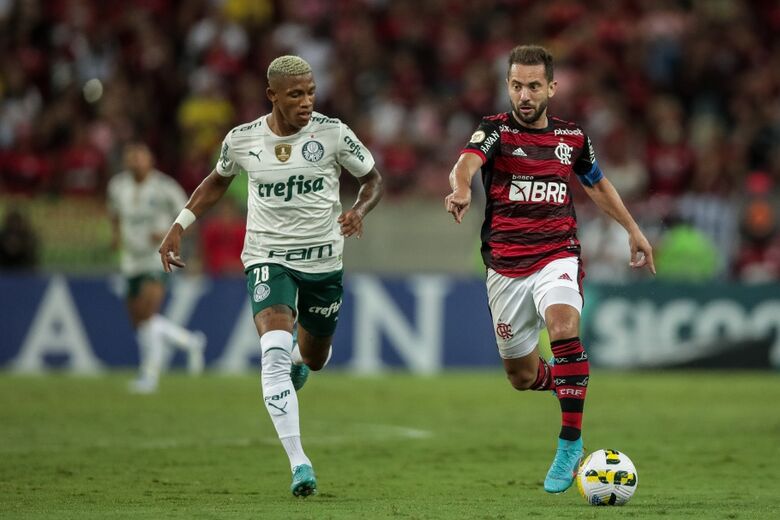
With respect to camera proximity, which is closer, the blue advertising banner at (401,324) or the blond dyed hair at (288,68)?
the blond dyed hair at (288,68)

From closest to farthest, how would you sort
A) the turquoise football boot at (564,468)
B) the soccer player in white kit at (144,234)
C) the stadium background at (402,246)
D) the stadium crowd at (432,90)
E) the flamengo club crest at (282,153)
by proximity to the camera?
the turquoise football boot at (564,468)
the flamengo club crest at (282,153)
the stadium background at (402,246)
the soccer player in white kit at (144,234)
the stadium crowd at (432,90)

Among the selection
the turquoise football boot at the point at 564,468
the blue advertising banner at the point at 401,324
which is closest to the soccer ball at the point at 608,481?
the turquoise football boot at the point at 564,468

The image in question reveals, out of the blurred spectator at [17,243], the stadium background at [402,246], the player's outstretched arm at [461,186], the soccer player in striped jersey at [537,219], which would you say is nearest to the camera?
the player's outstretched arm at [461,186]

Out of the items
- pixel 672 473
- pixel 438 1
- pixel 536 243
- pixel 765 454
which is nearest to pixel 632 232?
pixel 536 243

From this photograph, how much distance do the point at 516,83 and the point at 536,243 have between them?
108 centimetres

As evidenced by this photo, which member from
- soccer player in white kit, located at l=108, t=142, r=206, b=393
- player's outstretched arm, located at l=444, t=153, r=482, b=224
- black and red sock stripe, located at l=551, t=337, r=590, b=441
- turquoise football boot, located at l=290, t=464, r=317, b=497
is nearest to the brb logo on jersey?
player's outstretched arm, located at l=444, t=153, r=482, b=224

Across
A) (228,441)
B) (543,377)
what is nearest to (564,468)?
(543,377)

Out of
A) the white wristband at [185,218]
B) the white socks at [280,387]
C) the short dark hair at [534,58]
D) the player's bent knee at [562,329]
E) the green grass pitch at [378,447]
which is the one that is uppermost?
the short dark hair at [534,58]

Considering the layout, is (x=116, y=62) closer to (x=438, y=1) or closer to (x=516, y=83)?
(x=438, y=1)

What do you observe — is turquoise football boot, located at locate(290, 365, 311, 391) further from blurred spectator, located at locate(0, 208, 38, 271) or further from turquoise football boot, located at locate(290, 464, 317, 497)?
blurred spectator, located at locate(0, 208, 38, 271)

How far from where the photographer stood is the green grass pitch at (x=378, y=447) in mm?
8508

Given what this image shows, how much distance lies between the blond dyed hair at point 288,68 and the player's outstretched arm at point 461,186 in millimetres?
1213

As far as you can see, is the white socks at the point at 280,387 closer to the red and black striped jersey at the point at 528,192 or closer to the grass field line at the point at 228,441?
the red and black striped jersey at the point at 528,192

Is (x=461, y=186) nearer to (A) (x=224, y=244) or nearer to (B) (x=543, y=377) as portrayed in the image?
(B) (x=543, y=377)
